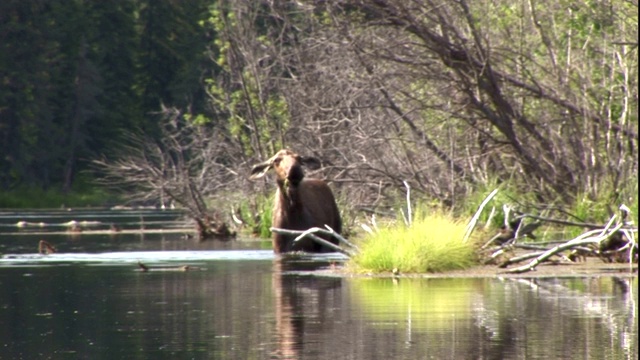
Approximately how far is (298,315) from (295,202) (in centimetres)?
1249

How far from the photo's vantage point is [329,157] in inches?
1348

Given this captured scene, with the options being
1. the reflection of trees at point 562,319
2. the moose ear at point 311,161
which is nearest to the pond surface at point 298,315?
the reflection of trees at point 562,319

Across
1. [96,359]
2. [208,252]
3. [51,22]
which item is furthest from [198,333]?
[51,22]

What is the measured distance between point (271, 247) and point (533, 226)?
830 cm

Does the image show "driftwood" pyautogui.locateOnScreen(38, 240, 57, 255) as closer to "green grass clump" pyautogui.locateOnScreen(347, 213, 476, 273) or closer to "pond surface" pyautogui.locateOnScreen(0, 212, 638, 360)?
"pond surface" pyautogui.locateOnScreen(0, 212, 638, 360)

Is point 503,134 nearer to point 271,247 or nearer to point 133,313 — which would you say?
point 271,247

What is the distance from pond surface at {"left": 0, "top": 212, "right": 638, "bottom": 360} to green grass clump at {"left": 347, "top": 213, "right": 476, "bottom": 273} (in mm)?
790

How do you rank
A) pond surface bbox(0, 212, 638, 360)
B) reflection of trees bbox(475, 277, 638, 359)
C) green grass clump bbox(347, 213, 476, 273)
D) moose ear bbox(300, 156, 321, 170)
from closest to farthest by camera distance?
reflection of trees bbox(475, 277, 638, 359) < pond surface bbox(0, 212, 638, 360) < green grass clump bbox(347, 213, 476, 273) < moose ear bbox(300, 156, 321, 170)

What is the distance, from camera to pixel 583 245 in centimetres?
2205

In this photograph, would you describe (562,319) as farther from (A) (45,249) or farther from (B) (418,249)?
(A) (45,249)

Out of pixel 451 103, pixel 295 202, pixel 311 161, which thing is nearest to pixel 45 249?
pixel 295 202

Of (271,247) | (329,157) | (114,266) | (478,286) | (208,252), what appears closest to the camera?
(478,286)

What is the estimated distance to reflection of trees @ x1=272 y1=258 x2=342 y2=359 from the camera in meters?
13.3

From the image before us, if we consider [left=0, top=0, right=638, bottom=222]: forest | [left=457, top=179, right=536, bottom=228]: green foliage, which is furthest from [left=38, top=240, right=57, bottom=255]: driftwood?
[left=457, top=179, right=536, bottom=228]: green foliage
